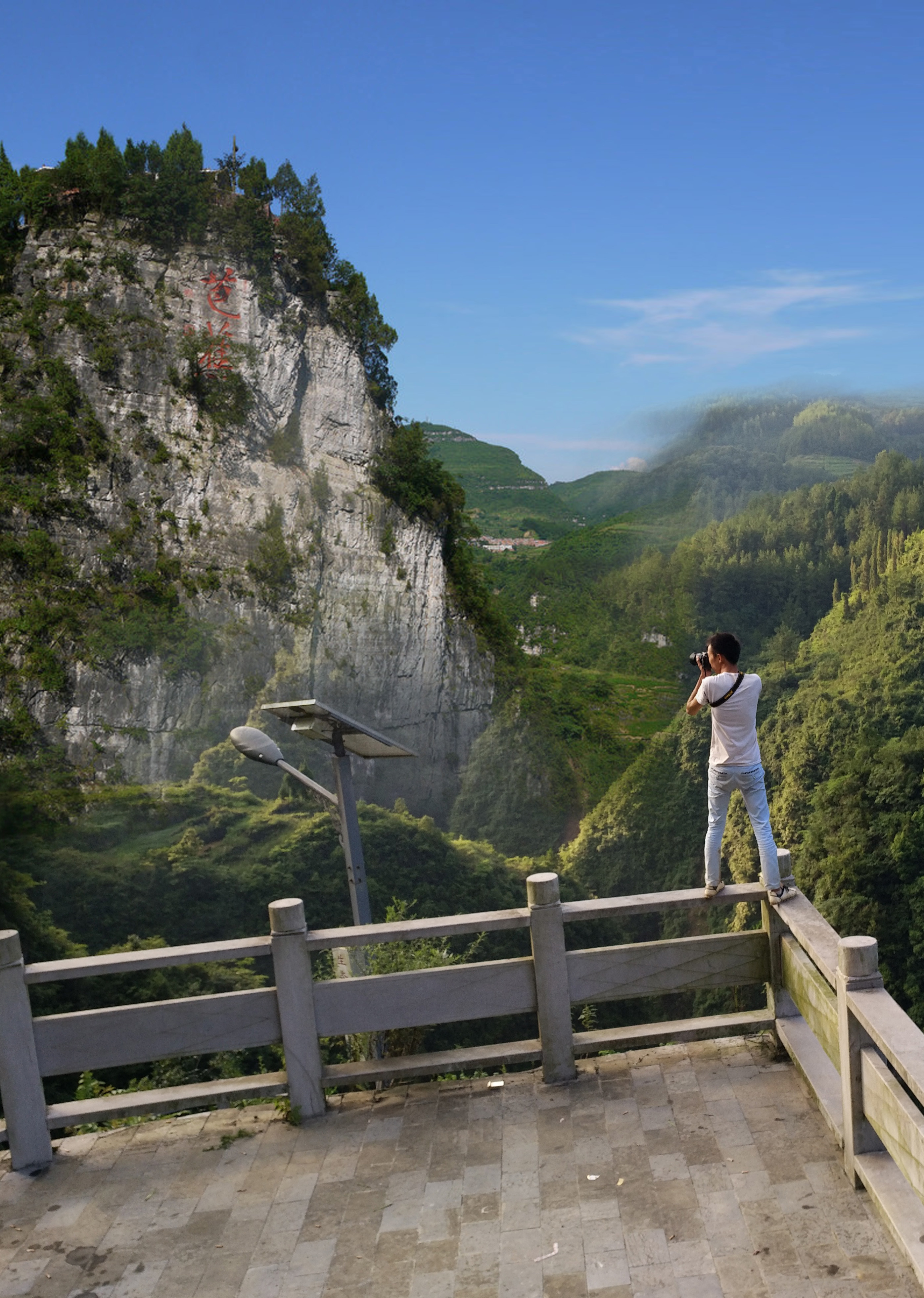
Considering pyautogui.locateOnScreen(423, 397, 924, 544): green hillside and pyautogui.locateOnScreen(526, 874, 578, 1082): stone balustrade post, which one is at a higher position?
pyautogui.locateOnScreen(423, 397, 924, 544): green hillside

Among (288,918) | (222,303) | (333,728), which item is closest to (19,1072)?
(288,918)

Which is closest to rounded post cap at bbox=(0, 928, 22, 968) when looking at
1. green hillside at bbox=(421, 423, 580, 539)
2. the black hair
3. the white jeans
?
the white jeans

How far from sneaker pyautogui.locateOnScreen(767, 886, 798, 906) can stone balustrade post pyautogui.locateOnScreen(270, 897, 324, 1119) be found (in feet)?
8.07

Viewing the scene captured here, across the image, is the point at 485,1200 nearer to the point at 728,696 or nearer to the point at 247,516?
the point at 728,696

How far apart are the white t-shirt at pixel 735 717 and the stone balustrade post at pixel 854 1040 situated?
1582 mm

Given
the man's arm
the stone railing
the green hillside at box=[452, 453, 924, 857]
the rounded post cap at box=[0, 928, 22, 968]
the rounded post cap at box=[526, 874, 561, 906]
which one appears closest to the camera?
the rounded post cap at box=[0, 928, 22, 968]

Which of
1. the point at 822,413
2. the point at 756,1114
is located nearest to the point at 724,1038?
the point at 756,1114

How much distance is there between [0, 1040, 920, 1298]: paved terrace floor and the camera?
453 cm

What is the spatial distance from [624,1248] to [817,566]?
6111cm

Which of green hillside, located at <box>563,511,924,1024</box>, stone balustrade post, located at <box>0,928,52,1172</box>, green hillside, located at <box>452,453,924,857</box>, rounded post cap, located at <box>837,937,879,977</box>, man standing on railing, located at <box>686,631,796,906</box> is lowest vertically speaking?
green hillside, located at <box>563,511,924,1024</box>

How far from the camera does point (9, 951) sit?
18.2ft

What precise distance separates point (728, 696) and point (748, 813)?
2.17 ft

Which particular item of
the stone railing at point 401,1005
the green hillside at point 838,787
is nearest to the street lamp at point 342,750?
the stone railing at point 401,1005

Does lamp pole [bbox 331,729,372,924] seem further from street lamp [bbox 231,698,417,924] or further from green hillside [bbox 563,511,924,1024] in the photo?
green hillside [bbox 563,511,924,1024]
